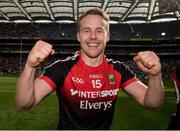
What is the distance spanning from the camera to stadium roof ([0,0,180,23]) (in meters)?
51.3

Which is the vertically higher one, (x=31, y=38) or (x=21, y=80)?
(x=31, y=38)

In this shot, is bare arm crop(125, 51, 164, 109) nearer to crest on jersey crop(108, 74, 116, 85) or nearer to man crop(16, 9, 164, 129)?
man crop(16, 9, 164, 129)

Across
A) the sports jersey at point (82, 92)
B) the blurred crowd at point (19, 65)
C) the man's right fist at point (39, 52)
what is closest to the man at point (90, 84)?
the sports jersey at point (82, 92)

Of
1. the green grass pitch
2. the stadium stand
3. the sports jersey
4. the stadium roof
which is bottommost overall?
the green grass pitch

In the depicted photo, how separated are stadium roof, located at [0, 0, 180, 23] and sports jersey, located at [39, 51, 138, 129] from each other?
4659 cm

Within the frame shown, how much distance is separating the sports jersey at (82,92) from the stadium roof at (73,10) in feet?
153

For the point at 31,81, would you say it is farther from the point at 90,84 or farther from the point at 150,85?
the point at 150,85

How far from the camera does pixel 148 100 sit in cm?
378

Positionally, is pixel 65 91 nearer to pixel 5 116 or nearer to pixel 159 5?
pixel 5 116

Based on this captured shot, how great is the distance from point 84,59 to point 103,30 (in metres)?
0.46

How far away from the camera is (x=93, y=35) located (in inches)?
146

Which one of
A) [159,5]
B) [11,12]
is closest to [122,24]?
[159,5]

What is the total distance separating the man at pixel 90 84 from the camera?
145 inches

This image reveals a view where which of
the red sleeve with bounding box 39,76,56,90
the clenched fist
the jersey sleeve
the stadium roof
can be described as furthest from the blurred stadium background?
the clenched fist
